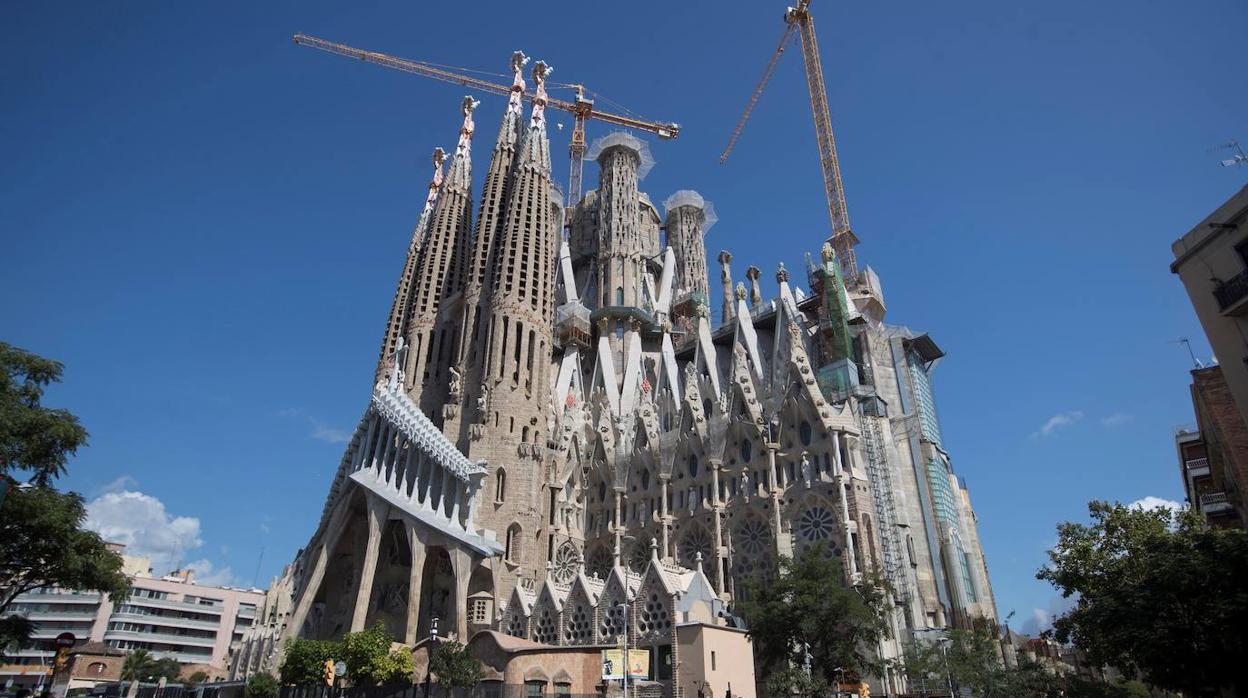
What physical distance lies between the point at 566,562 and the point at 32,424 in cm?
2737

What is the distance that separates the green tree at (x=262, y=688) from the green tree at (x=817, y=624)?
2139 centimetres

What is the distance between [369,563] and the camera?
3731cm

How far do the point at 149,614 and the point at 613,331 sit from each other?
55.3 m

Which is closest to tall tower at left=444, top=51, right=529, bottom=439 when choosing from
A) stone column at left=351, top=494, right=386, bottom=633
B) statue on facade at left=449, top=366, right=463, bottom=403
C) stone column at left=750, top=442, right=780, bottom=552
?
statue on facade at left=449, top=366, right=463, bottom=403

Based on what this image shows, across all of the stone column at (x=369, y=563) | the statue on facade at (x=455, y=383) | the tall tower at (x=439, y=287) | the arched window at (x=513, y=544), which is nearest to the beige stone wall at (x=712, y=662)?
the arched window at (x=513, y=544)

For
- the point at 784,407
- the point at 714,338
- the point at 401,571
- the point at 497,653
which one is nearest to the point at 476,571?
the point at 401,571

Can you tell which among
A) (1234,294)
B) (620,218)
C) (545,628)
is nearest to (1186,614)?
(1234,294)

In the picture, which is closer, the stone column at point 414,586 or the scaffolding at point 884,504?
the scaffolding at point 884,504

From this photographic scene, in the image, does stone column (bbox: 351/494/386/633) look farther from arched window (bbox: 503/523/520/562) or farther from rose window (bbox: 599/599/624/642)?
rose window (bbox: 599/599/624/642)

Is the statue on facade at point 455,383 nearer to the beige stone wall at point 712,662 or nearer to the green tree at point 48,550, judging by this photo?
the green tree at point 48,550

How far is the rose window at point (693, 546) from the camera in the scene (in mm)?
39281

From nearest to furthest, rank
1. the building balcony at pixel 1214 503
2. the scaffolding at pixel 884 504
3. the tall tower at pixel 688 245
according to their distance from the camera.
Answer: the building balcony at pixel 1214 503 → the scaffolding at pixel 884 504 → the tall tower at pixel 688 245

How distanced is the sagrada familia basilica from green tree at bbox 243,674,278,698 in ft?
13.9

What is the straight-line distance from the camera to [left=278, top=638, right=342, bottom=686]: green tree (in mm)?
28938
